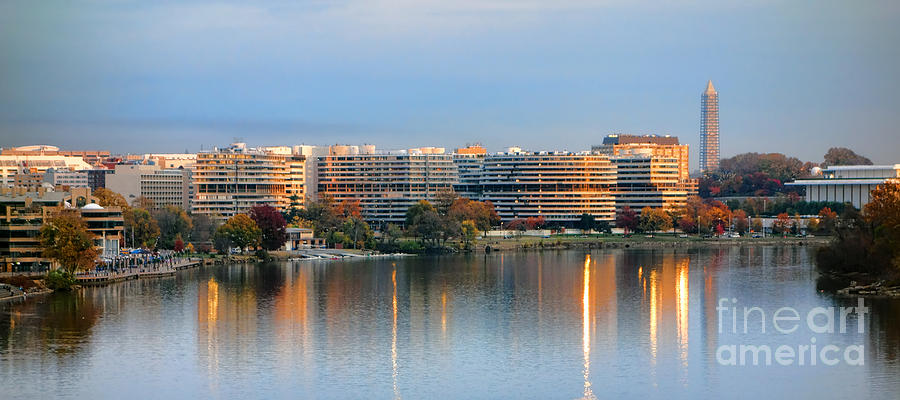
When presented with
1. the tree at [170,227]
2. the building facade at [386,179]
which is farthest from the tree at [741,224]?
the tree at [170,227]

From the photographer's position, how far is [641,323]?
37.7 metres

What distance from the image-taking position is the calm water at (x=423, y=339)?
2773cm

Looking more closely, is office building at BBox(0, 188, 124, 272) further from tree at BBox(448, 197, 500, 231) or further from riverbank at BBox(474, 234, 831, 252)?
tree at BBox(448, 197, 500, 231)

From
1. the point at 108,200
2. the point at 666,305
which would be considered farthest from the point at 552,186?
the point at 666,305

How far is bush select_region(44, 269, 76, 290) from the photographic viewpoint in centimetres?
4738

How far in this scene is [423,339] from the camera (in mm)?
34531

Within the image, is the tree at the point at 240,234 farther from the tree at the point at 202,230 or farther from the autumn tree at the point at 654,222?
the autumn tree at the point at 654,222

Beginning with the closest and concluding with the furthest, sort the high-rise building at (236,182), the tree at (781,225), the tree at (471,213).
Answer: the tree at (471,213), the tree at (781,225), the high-rise building at (236,182)

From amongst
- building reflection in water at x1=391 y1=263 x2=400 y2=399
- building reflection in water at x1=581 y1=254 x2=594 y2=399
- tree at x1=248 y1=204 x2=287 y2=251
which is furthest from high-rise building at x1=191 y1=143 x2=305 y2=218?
building reflection in water at x1=391 y1=263 x2=400 y2=399

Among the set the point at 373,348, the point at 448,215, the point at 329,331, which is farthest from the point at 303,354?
the point at 448,215

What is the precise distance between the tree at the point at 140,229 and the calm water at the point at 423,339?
44.2ft

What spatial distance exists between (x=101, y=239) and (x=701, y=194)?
94.3 m

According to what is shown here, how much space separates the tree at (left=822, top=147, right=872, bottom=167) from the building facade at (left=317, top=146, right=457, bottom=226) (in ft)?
156

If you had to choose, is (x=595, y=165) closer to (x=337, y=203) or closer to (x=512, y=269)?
(x=337, y=203)
